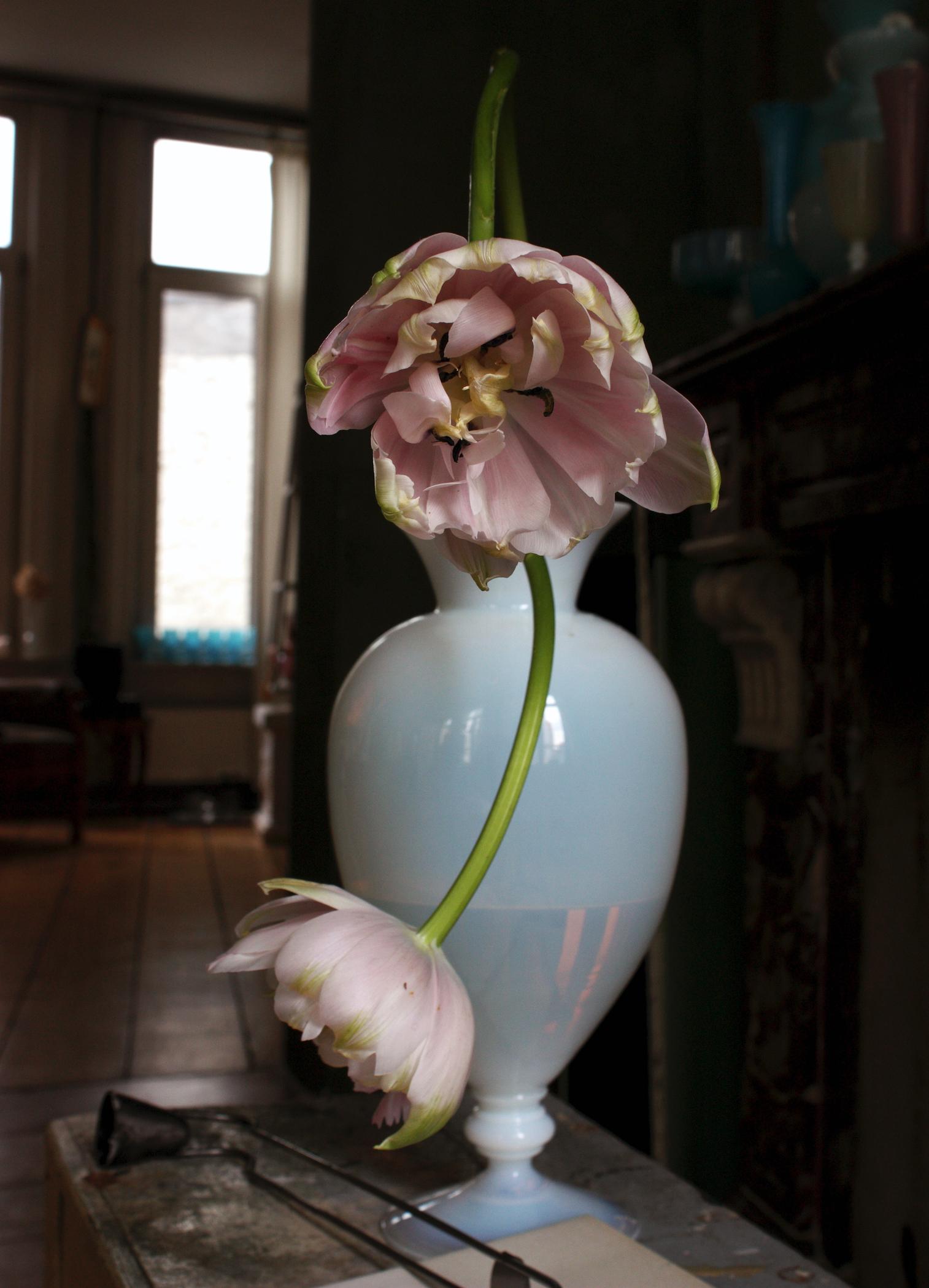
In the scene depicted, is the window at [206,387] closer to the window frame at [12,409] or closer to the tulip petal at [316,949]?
the window frame at [12,409]

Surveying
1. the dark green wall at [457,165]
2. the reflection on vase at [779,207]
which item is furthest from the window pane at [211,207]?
the reflection on vase at [779,207]

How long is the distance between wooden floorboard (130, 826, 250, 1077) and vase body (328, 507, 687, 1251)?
176 centimetres

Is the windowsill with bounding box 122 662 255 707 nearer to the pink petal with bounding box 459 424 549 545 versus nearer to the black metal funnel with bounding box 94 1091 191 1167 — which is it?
the black metal funnel with bounding box 94 1091 191 1167

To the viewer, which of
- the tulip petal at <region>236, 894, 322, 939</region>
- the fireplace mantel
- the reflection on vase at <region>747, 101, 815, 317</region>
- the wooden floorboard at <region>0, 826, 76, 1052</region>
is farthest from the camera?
the wooden floorboard at <region>0, 826, 76, 1052</region>

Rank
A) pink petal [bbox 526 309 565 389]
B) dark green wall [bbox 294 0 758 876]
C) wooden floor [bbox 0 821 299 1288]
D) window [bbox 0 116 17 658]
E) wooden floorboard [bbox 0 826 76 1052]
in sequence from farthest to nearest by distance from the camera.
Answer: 1. window [bbox 0 116 17 658]
2. wooden floorboard [bbox 0 826 76 1052]
3. wooden floor [bbox 0 821 299 1288]
4. dark green wall [bbox 294 0 758 876]
5. pink petal [bbox 526 309 565 389]

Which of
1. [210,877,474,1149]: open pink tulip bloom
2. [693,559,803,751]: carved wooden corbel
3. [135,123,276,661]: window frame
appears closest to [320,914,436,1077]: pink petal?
[210,877,474,1149]: open pink tulip bloom

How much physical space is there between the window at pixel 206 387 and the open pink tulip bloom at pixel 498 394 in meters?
6.37

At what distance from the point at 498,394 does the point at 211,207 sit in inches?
272

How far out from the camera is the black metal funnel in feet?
2.84

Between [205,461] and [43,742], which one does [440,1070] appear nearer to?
→ [43,742]

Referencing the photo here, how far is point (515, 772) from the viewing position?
46 cm

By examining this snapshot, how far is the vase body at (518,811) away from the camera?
66 cm

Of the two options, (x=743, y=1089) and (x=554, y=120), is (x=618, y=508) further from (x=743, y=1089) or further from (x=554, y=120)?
(x=554, y=120)

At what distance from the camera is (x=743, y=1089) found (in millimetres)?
1284
